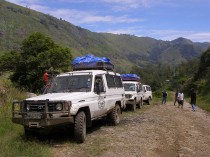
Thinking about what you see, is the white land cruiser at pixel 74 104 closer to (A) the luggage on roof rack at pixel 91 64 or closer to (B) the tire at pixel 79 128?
(B) the tire at pixel 79 128

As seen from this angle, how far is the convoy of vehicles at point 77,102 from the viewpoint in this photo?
332 inches

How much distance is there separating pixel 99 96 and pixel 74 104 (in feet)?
6.05

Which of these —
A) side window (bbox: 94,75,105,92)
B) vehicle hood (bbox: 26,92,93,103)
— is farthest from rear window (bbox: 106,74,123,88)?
vehicle hood (bbox: 26,92,93,103)

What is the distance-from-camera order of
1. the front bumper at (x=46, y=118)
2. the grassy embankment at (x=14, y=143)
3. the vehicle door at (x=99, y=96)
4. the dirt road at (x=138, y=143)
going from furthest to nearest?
the vehicle door at (x=99, y=96) < the front bumper at (x=46, y=118) < the dirt road at (x=138, y=143) < the grassy embankment at (x=14, y=143)

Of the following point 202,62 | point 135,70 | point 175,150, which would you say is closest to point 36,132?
point 175,150

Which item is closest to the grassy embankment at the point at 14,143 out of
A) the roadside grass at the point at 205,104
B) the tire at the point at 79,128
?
the tire at the point at 79,128

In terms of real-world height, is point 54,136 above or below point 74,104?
below

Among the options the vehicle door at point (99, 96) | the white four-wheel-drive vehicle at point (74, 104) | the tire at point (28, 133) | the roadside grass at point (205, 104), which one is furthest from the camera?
the roadside grass at point (205, 104)

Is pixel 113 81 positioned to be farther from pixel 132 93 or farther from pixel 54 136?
pixel 132 93

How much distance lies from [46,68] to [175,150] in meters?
25.0

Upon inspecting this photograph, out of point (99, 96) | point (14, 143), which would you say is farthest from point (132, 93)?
point (14, 143)

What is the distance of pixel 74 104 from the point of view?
8.71 m

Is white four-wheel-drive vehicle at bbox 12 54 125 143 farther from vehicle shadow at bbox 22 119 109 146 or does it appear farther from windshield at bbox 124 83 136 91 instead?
windshield at bbox 124 83 136 91

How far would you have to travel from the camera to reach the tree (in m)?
31.8
